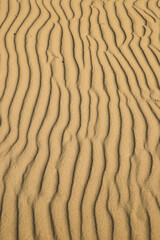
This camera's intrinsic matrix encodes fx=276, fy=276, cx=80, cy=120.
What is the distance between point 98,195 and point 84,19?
3539 millimetres

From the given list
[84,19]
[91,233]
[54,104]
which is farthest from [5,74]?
[91,233]

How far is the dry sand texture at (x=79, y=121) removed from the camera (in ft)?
8.45

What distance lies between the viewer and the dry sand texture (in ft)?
8.45

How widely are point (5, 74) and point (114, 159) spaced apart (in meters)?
2.10

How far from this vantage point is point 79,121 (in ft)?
11.3

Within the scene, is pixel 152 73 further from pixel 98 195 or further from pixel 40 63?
pixel 98 195

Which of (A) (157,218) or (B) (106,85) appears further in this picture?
(B) (106,85)

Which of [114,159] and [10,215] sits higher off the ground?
[114,159]

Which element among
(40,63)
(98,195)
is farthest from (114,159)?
(40,63)

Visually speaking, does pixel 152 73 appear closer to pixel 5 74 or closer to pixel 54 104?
pixel 54 104

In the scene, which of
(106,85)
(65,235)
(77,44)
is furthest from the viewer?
(77,44)

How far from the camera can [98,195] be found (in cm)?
272

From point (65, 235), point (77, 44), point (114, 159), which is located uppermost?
point (77, 44)

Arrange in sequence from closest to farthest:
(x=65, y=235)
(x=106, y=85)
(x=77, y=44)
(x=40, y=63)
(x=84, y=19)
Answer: (x=65, y=235), (x=106, y=85), (x=40, y=63), (x=77, y=44), (x=84, y=19)
